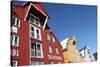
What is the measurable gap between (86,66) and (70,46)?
191mm

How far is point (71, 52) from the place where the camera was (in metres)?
1.84

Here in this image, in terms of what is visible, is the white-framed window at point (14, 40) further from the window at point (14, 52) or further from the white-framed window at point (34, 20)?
the white-framed window at point (34, 20)

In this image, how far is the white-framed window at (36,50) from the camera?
172cm

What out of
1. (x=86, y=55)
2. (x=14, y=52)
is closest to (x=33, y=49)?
(x=14, y=52)

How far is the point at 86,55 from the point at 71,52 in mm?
114

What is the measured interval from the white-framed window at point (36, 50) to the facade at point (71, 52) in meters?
0.17

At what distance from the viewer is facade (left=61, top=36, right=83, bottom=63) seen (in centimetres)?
181

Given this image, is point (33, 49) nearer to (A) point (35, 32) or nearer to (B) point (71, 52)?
(A) point (35, 32)

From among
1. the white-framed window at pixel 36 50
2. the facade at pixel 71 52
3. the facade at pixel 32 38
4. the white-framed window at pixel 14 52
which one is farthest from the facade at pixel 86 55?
the white-framed window at pixel 14 52

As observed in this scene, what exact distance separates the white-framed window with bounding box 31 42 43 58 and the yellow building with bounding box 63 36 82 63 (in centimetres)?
19

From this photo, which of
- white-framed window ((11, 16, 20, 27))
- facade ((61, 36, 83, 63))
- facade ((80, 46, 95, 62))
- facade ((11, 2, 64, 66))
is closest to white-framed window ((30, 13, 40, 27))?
facade ((11, 2, 64, 66))

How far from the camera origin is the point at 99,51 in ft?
6.25

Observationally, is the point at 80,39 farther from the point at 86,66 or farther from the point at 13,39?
the point at 13,39
